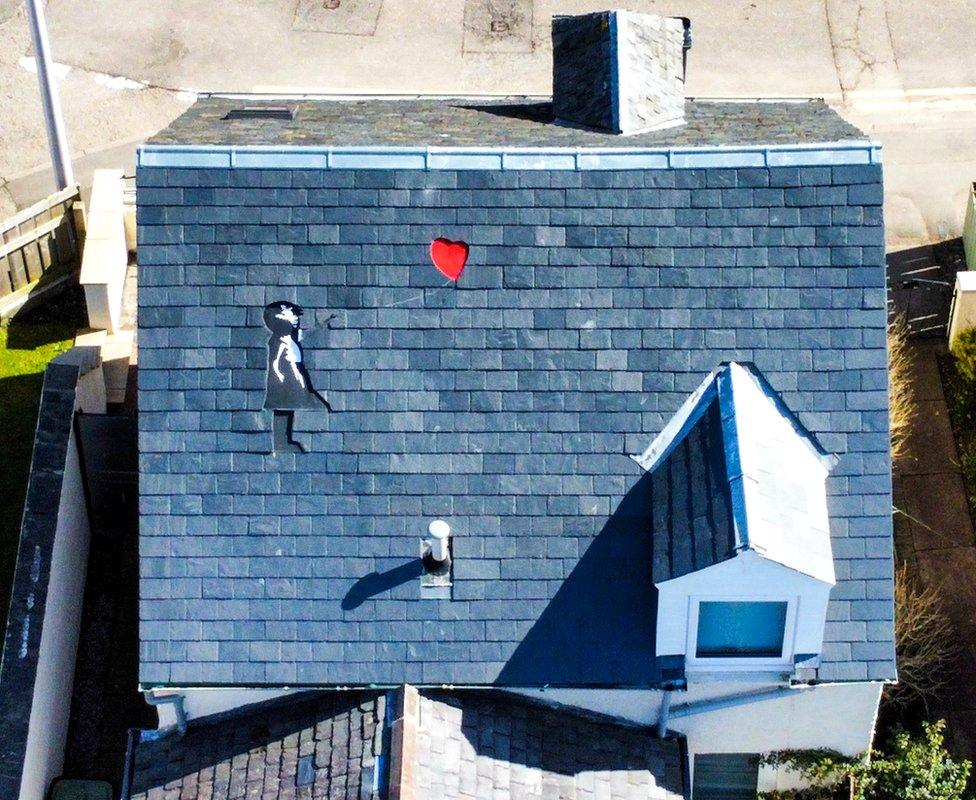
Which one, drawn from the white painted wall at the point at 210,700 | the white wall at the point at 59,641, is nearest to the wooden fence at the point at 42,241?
the white wall at the point at 59,641

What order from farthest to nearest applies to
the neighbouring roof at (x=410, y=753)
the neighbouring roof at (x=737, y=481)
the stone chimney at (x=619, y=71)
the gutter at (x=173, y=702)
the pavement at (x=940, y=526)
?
the pavement at (x=940, y=526), the stone chimney at (x=619, y=71), the gutter at (x=173, y=702), the neighbouring roof at (x=410, y=753), the neighbouring roof at (x=737, y=481)

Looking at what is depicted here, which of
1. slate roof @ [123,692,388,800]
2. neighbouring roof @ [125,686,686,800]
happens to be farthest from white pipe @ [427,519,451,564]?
slate roof @ [123,692,388,800]

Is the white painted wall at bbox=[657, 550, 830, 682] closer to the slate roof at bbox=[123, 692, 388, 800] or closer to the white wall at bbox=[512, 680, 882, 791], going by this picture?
the white wall at bbox=[512, 680, 882, 791]

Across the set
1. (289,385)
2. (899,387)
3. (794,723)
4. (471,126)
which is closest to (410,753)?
(289,385)

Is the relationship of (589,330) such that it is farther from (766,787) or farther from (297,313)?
(766,787)

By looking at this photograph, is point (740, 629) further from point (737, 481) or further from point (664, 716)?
point (737, 481)

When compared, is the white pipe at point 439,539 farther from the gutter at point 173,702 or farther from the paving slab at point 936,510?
the paving slab at point 936,510

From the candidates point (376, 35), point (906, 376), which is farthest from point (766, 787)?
point (376, 35)
